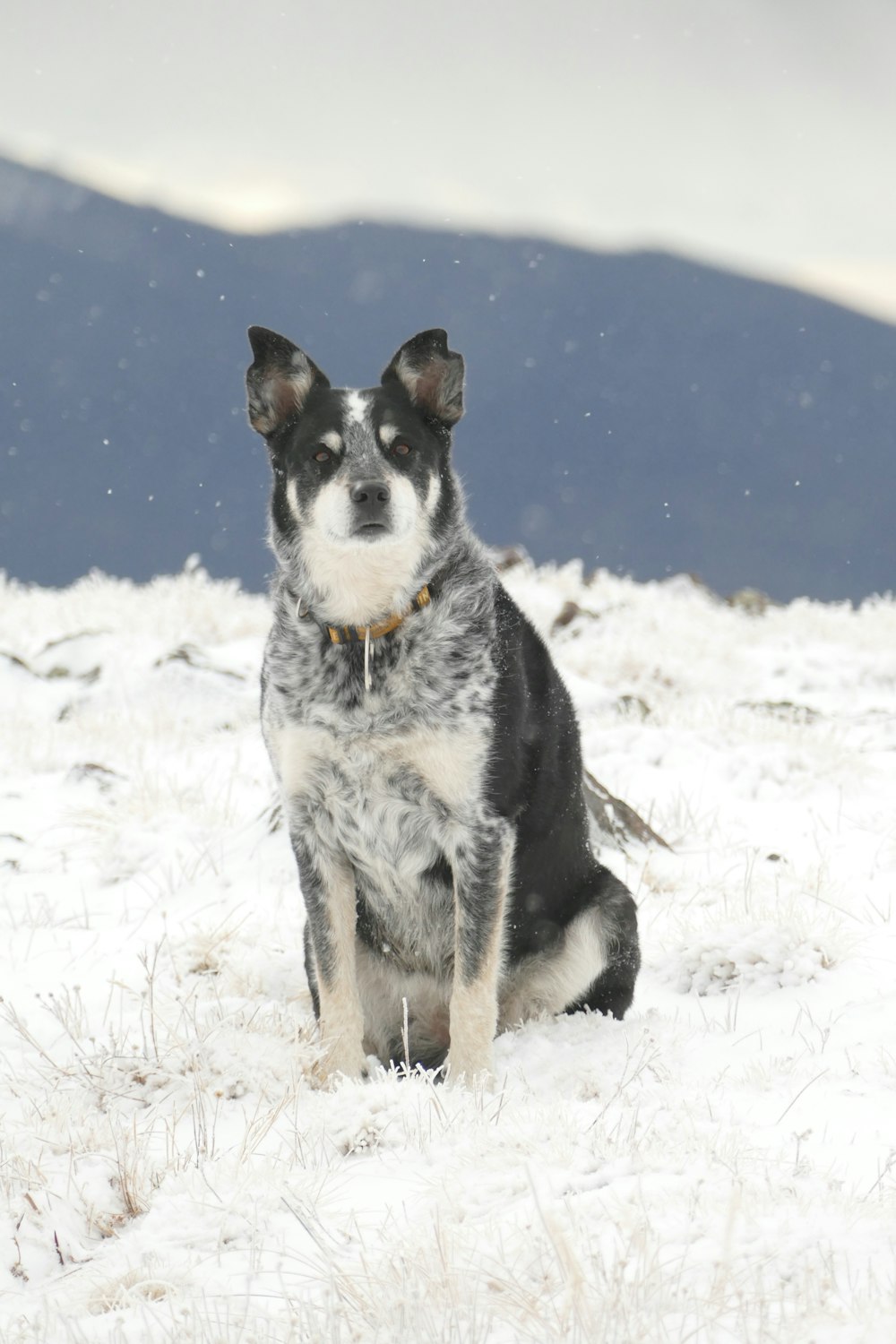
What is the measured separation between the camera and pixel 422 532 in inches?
172

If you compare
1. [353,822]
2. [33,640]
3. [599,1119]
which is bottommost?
[33,640]

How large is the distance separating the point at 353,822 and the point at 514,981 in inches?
42.6

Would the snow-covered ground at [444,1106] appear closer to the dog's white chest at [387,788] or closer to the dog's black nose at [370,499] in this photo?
the dog's white chest at [387,788]

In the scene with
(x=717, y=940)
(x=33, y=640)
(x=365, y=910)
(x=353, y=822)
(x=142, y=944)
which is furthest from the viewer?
(x=33, y=640)

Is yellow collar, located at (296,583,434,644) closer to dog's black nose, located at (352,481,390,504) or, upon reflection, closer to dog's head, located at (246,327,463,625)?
dog's head, located at (246,327,463,625)

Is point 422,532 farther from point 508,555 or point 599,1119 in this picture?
point 508,555

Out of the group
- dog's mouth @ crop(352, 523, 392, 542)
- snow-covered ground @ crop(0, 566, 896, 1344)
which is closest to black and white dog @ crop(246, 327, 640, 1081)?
dog's mouth @ crop(352, 523, 392, 542)

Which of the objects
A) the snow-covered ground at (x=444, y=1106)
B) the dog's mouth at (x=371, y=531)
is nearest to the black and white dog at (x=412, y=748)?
the dog's mouth at (x=371, y=531)

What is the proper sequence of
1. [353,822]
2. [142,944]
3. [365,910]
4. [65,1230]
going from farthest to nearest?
[142,944], [365,910], [353,822], [65,1230]

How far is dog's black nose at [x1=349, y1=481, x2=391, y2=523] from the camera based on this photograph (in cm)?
415

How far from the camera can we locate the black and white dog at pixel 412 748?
4145mm

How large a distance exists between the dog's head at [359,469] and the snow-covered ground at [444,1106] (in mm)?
1697

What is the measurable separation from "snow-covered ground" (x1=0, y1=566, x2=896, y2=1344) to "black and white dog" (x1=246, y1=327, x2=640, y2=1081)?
1.10 feet

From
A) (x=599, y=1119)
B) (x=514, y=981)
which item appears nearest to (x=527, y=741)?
(x=514, y=981)
